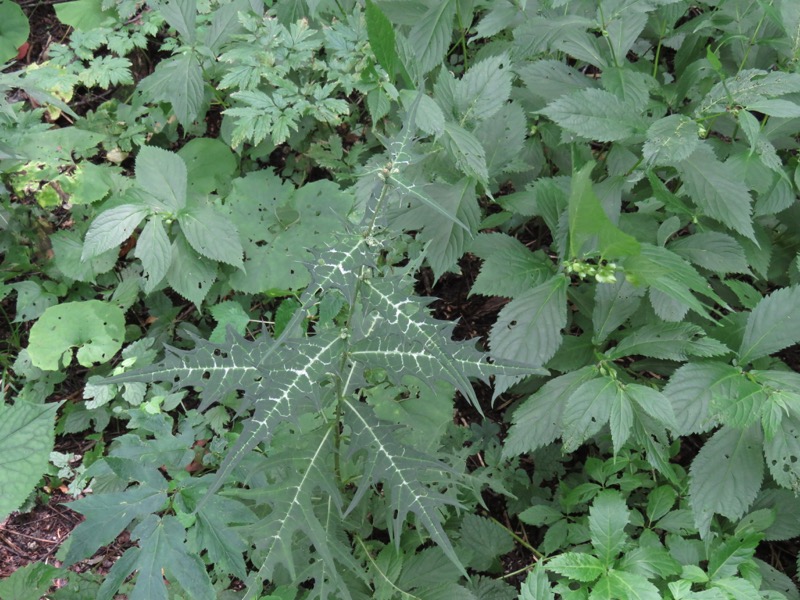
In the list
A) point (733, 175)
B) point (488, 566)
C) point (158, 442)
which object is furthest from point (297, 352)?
point (733, 175)

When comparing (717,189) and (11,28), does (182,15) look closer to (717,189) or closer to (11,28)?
(11,28)

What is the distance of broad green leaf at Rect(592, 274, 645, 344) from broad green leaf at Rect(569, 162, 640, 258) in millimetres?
346

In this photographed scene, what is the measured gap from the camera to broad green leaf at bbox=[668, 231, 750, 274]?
2078 mm

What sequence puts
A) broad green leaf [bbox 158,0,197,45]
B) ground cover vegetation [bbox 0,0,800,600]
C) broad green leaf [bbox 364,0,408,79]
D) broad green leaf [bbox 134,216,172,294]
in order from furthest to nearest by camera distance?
broad green leaf [bbox 158,0,197,45] → broad green leaf [bbox 134,216,172,294] → broad green leaf [bbox 364,0,408,79] → ground cover vegetation [bbox 0,0,800,600]

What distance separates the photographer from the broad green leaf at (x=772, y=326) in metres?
1.93

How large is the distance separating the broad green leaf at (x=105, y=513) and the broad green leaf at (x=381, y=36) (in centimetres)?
134

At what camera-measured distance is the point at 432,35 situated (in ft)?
7.66

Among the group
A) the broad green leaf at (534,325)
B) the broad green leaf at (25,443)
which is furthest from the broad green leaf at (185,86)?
the broad green leaf at (534,325)

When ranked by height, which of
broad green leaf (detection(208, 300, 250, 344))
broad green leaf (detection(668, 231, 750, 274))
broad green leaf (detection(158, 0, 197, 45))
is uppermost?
broad green leaf (detection(158, 0, 197, 45))

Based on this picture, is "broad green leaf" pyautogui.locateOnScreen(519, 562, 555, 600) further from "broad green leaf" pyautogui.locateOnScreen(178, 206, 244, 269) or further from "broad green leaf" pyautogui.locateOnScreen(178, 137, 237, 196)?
"broad green leaf" pyautogui.locateOnScreen(178, 137, 237, 196)

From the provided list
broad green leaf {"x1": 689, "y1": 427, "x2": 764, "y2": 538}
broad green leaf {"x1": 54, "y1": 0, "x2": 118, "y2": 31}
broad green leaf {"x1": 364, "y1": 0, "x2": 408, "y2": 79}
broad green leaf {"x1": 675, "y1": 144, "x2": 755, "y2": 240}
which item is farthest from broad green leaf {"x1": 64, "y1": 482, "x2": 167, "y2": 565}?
broad green leaf {"x1": 54, "y1": 0, "x2": 118, "y2": 31}

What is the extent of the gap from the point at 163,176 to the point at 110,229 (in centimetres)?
33

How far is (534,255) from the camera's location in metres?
2.23

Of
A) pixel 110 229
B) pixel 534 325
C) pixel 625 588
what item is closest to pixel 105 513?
pixel 534 325
